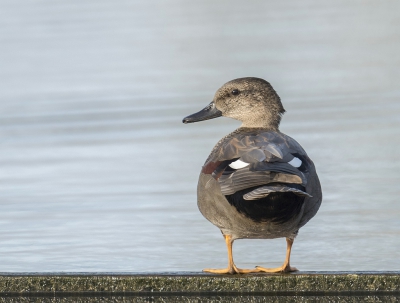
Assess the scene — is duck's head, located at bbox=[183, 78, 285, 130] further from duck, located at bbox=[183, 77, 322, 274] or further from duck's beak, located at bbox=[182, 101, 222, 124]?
duck, located at bbox=[183, 77, 322, 274]

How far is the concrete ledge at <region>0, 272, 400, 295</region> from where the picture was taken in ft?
15.9

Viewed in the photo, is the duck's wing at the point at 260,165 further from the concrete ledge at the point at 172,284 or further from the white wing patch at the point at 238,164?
the concrete ledge at the point at 172,284

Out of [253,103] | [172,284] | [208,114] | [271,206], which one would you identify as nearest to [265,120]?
[253,103]

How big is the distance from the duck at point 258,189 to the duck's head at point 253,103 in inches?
27.0

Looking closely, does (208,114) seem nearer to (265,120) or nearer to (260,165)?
(265,120)

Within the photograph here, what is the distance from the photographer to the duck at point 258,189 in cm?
509

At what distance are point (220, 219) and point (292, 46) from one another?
43.2 feet

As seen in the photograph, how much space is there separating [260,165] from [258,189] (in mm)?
174

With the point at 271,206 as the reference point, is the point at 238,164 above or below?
above

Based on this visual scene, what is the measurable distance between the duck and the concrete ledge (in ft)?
1.44

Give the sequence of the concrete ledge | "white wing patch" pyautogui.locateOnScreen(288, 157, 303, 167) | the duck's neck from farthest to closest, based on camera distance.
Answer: the duck's neck, "white wing patch" pyautogui.locateOnScreen(288, 157, 303, 167), the concrete ledge

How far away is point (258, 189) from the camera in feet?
16.5

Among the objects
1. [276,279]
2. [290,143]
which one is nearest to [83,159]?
[290,143]

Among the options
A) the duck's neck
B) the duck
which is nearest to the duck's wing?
the duck
